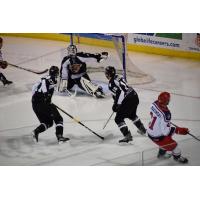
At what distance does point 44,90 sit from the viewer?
178 inches

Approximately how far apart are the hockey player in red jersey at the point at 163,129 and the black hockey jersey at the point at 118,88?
0.26 m

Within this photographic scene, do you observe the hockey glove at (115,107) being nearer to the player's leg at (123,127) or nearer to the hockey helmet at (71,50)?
the player's leg at (123,127)

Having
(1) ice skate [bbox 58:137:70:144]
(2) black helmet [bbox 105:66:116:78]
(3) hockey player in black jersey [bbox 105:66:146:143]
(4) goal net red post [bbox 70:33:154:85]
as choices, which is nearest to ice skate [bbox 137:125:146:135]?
(3) hockey player in black jersey [bbox 105:66:146:143]

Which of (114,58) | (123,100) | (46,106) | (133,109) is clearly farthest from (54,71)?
(133,109)

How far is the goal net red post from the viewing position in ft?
14.5

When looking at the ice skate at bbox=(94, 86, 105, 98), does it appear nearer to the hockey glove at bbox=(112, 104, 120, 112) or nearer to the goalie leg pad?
the goalie leg pad

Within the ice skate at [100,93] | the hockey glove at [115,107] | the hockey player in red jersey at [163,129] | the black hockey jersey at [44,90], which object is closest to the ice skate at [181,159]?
the hockey player in red jersey at [163,129]

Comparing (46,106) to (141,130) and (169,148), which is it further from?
(169,148)

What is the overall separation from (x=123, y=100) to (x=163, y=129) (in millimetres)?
430

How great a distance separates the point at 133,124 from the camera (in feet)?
14.8

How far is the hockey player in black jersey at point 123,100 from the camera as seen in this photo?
445 centimetres
